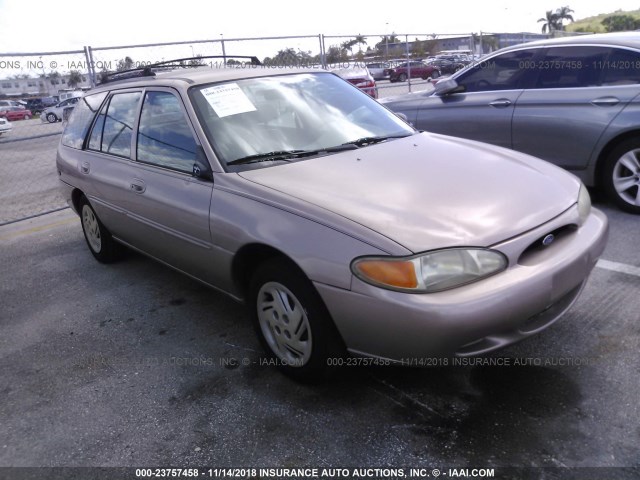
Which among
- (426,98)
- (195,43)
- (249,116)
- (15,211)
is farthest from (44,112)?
(249,116)

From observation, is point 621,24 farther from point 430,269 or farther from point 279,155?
point 430,269

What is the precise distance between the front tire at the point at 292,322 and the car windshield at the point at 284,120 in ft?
2.48

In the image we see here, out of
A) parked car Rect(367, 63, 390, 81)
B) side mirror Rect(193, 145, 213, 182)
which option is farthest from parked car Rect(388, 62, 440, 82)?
side mirror Rect(193, 145, 213, 182)

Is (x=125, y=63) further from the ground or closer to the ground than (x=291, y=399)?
further from the ground

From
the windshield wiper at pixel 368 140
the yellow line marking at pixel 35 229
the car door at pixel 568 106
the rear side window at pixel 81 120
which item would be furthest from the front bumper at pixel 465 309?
the yellow line marking at pixel 35 229

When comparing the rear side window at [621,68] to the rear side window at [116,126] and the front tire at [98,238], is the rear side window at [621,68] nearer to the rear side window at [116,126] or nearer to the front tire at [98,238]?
the rear side window at [116,126]

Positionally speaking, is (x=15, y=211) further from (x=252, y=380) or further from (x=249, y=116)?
(x=252, y=380)

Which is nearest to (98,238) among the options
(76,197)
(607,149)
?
(76,197)

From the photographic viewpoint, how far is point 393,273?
2.34 m

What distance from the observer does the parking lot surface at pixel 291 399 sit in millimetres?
2420

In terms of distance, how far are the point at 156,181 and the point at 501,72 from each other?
4.00 m

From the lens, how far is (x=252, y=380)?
305 centimetres

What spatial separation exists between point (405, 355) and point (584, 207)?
1.42 m

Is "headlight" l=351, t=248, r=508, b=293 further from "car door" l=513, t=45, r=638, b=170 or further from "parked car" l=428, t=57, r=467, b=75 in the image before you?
"parked car" l=428, t=57, r=467, b=75
